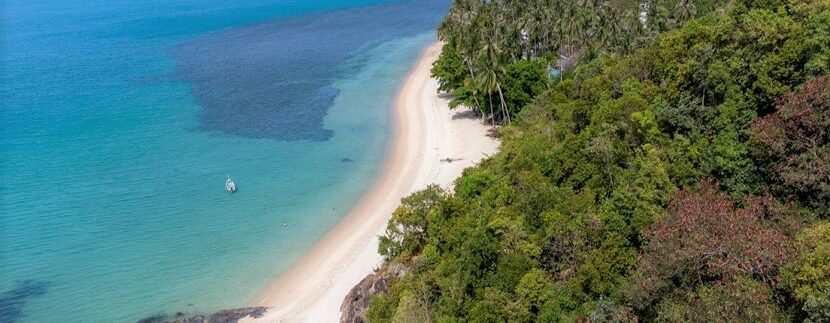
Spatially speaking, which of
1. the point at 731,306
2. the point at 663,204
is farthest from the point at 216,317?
the point at 731,306

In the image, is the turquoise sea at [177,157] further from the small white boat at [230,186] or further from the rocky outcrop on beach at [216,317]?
the rocky outcrop on beach at [216,317]

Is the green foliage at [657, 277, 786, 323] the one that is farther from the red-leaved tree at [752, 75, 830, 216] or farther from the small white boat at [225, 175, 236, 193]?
the small white boat at [225, 175, 236, 193]

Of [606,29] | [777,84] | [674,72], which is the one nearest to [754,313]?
[777,84]

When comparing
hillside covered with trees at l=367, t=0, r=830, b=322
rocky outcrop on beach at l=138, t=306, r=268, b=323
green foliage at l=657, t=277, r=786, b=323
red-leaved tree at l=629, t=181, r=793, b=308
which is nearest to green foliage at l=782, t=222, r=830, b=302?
hillside covered with trees at l=367, t=0, r=830, b=322

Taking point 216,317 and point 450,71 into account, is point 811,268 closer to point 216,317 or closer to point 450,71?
point 216,317

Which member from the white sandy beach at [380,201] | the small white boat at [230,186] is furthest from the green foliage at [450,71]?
the small white boat at [230,186]

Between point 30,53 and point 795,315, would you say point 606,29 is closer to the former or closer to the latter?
point 795,315
